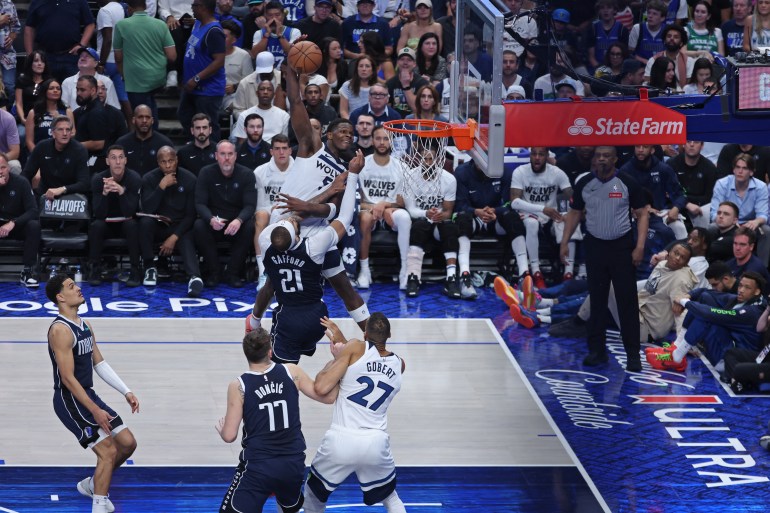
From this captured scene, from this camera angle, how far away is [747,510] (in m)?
8.88

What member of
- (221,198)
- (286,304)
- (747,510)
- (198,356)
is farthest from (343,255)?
(747,510)

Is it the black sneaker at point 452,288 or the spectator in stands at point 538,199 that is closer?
the black sneaker at point 452,288

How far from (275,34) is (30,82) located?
311 cm

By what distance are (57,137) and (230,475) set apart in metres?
6.32

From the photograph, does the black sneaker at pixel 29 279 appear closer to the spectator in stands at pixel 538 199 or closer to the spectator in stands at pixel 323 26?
the spectator in stands at pixel 323 26

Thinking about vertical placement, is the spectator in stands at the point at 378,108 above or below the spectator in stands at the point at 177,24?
below

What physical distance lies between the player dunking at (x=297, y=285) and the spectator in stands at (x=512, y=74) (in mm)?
1881

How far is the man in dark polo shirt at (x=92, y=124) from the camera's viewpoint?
49.3ft

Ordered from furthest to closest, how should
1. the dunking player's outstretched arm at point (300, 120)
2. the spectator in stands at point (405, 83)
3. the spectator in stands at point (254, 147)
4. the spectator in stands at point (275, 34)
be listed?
the spectator in stands at point (275, 34) → the spectator in stands at point (405, 83) → the spectator in stands at point (254, 147) → the dunking player's outstretched arm at point (300, 120)

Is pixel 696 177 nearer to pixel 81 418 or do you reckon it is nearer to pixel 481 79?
pixel 481 79

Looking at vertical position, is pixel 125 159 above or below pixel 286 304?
above

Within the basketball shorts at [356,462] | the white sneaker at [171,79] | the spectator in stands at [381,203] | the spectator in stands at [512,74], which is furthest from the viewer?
the white sneaker at [171,79]

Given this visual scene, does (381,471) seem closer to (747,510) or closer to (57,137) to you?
(747,510)

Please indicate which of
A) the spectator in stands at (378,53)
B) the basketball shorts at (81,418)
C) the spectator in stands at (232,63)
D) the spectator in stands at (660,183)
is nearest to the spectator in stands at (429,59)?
the spectator in stands at (378,53)
